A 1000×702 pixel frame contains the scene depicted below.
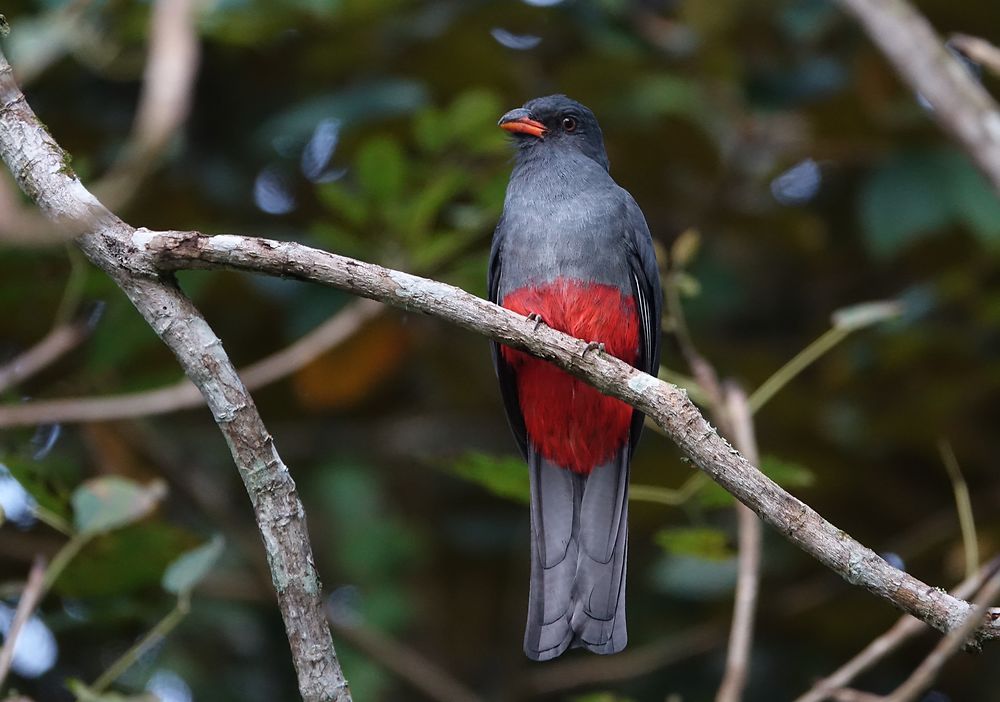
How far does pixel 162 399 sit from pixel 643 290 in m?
1.51

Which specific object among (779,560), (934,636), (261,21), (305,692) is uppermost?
(261,21)

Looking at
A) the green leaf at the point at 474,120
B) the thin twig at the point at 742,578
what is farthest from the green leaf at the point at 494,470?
the green leaf at the point at 474,120

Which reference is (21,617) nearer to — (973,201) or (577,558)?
(577,558)

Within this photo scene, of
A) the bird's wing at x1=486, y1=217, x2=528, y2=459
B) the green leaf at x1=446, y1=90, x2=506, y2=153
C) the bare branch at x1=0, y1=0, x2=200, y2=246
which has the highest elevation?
the bare branch at x1=0, y1=0, x2=200, y2=246

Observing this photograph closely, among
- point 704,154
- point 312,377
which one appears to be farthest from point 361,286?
point 704,154

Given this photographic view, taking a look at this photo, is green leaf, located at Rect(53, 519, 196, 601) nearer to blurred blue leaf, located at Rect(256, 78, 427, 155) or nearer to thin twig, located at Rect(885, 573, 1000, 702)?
blurred blue leaf, located at Rect(256, 78, 427, 155)

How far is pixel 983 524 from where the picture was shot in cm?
477

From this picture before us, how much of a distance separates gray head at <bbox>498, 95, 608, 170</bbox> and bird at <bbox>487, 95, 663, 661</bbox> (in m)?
0.13

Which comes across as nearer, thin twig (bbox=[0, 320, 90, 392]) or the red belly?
thin twig (bbox=[0, 320, 90, 392])

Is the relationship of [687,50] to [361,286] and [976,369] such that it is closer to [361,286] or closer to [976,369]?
[976,369]

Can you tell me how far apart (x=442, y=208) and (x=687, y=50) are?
1133mm

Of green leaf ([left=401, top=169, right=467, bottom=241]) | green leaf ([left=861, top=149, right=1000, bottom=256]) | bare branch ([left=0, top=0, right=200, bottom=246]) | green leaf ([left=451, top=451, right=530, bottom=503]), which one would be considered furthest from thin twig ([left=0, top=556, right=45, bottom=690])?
green leaf ([left=861, top=149, right=1000, bottom=256])

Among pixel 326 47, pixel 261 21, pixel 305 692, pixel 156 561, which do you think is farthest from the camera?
pixel 326 47

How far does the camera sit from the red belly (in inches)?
148
